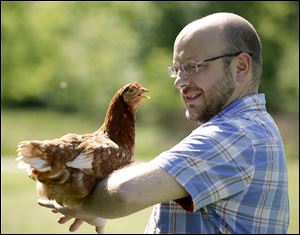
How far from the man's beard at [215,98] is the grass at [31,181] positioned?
457 centimetres

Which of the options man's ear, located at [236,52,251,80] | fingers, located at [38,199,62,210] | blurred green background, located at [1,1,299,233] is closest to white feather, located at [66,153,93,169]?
fingers, located at [38,199,62,210]

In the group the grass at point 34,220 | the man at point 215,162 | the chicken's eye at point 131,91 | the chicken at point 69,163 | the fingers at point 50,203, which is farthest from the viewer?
the grass at point 34,220

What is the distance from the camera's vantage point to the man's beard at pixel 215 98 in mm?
2252

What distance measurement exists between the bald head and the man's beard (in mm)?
102

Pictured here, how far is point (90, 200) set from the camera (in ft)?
7.09

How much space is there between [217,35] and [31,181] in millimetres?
9915

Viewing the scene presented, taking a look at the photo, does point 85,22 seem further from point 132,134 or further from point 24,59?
point 132,134

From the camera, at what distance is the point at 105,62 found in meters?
25.6

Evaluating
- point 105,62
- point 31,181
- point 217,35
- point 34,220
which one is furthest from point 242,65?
point 105,62

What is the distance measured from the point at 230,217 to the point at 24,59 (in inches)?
892

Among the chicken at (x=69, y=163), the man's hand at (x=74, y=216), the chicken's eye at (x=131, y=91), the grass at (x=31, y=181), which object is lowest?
the grass at (x=31, y=181)

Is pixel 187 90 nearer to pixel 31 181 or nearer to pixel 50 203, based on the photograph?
pixel 50 203

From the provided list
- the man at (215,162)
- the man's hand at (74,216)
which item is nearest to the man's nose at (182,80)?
the man at (215,162)

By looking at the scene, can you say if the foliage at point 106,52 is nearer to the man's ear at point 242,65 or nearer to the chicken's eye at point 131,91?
the chicken's eye at point 131,91
